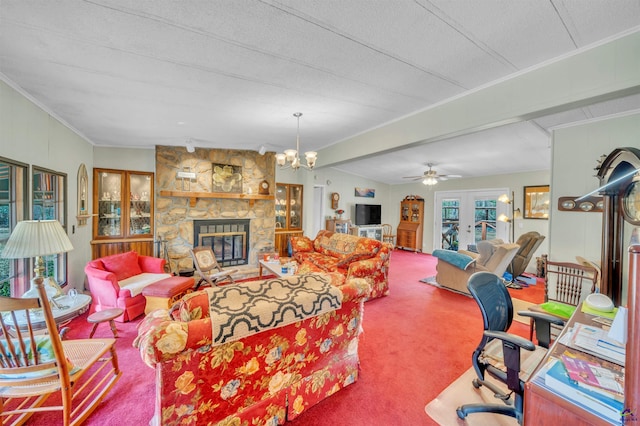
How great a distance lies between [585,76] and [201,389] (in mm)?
3269

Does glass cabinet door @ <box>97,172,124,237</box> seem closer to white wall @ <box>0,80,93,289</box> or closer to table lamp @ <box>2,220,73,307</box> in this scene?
white wall @ <box>0,80,93,289</box>

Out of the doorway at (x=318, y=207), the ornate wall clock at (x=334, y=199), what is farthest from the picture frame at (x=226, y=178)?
the ornate wall clock at (x=334, y=199)

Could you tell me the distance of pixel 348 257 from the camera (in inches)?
167

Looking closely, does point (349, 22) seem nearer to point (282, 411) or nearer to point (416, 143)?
point (416, 143)

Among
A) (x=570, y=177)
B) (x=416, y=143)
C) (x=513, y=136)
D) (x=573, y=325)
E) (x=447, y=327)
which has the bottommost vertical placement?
(x=447, y=327)

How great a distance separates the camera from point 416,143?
3131 mm

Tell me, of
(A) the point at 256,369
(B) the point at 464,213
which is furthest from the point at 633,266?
(B) the point at 464,213

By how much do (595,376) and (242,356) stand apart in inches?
68.2

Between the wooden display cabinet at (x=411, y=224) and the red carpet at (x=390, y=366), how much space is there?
13.4 ft

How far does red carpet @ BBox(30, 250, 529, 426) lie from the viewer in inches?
70.5

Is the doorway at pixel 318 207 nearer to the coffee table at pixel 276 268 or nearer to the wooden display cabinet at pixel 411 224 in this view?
the wooden display cabinet at pixel 411 224

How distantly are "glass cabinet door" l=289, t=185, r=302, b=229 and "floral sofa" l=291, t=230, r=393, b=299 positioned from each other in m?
0.93

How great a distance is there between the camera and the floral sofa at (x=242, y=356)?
132 cm

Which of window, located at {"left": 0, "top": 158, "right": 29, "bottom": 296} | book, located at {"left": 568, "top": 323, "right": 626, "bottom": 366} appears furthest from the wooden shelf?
book, located at {"left": 568, "top": 323, "right": 626, "bottom": 366}
